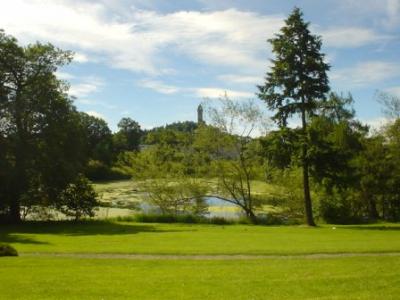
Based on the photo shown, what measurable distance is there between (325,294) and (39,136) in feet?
87.8

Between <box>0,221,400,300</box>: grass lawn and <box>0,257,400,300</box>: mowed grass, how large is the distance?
2 centimetres

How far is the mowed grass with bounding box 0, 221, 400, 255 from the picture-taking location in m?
19.5

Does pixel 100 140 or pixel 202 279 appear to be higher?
pixel 100 140

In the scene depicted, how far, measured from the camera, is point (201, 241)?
2256 cm

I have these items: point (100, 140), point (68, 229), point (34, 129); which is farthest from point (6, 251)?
point (100, 140)

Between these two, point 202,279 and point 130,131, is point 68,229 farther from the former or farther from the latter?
point 130,131

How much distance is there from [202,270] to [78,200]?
23447 mm

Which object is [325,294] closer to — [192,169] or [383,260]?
[383,260]

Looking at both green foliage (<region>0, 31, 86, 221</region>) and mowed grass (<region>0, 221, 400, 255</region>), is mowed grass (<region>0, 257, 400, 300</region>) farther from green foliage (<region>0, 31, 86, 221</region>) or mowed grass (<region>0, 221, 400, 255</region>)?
green foliage (<region>0, 31, 86, 221</region>)

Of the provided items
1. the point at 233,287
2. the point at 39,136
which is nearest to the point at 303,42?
the point at 39,136

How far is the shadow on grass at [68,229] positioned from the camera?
27.2 meters

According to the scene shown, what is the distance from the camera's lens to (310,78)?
106ft

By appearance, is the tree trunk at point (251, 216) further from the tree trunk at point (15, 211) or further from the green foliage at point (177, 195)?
the tree trunk at point (15, 211)

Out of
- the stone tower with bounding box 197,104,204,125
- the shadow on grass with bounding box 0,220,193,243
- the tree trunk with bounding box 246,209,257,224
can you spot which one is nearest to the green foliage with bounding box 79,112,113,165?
the stone tower with bounding box 197,104,204,125
